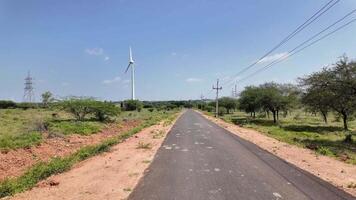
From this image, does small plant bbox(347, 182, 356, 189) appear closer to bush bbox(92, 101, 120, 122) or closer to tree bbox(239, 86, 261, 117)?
bush bbox(92, 101, 120, 122)

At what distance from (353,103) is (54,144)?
21.5m

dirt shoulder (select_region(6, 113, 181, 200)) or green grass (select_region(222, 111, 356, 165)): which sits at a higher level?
dirt shoulder (select_region(6, 113, 181, 200))

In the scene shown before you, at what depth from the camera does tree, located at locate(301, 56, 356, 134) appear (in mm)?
27186

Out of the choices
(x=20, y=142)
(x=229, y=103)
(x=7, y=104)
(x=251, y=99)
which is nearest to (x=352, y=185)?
(x=20, y=142)

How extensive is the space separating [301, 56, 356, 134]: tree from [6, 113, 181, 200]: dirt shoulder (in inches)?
724

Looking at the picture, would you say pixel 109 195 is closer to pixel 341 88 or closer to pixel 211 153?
pixel 211 153

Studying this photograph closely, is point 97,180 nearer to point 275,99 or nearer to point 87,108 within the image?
point 87,108

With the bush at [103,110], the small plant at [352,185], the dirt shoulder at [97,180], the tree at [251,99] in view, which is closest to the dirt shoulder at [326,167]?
the small plant at [352,185]

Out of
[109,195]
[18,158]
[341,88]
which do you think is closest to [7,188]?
[109,195]

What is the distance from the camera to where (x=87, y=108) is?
3791 cm

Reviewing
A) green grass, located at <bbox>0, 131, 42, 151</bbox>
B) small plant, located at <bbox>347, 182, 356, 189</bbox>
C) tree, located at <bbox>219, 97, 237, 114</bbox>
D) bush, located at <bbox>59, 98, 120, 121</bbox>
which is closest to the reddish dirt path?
green grass, located at <bbox>0, 131, 42, 151</bbox>

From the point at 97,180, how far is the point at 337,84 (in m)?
23.1

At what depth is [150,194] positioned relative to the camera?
845 centimetres

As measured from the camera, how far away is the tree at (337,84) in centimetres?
2719
